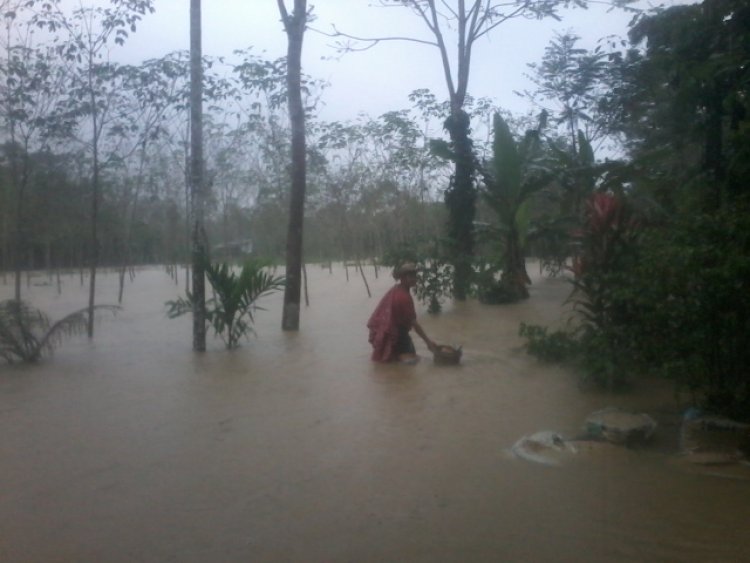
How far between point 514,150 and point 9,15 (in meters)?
9.69

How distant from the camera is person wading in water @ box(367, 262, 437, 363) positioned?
1125cm

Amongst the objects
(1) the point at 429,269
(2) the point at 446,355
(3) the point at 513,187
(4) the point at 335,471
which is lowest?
(4) the point at 335,471

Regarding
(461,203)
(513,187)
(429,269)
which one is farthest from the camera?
(461,203)

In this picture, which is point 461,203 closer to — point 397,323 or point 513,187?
point 513,187

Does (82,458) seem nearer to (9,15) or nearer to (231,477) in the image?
(231,477)

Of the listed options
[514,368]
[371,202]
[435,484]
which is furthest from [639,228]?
[371,202]

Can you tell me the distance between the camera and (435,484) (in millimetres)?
6504

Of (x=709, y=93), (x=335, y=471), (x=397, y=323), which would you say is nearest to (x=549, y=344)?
(x=397, y=323)

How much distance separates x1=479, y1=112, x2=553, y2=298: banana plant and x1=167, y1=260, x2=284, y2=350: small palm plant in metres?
5.36

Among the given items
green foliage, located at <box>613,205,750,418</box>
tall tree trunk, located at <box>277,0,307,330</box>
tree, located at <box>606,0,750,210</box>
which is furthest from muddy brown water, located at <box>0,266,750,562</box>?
tall tree trunk, located at <box>277,0,307,330</box>

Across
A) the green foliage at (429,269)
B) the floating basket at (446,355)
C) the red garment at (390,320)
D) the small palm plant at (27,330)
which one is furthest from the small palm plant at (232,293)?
the floating basket at (446,355)

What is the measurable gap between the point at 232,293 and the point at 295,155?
334 cm

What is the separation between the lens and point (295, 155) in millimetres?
15734

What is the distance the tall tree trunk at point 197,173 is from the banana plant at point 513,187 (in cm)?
593
